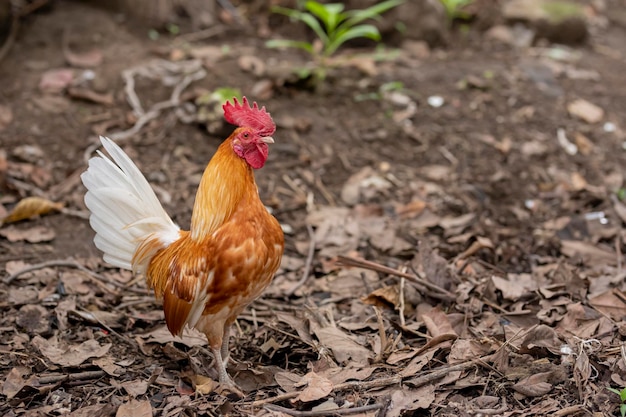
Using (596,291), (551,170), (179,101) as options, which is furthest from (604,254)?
(179,101)

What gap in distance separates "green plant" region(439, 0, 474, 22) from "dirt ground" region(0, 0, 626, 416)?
22cm

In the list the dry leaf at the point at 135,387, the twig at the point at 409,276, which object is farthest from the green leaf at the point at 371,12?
the dry leaf at the point at 135,387

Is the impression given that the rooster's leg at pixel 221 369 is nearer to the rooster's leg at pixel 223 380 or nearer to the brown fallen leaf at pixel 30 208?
the rooster's leg at pixel 223 380

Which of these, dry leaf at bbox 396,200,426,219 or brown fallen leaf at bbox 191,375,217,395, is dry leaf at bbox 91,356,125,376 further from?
dry leaf at bbox 396,200,426,219

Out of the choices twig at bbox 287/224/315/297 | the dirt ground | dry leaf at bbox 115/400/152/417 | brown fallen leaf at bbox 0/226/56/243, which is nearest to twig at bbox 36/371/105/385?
the dirt ground

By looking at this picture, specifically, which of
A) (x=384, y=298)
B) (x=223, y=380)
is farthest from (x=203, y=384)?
(x=384, y=298)

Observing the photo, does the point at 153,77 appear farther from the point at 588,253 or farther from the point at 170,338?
the point at 588,253

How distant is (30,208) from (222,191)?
2097 mm

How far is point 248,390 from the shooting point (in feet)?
11.6

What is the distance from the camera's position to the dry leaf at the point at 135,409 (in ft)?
10.4

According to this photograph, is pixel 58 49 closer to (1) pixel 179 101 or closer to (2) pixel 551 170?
(1) pixel 179 101

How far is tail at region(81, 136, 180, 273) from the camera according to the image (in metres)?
3.57

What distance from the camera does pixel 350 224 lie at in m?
5.14

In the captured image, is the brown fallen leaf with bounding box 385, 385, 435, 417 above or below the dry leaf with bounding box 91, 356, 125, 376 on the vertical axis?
above
